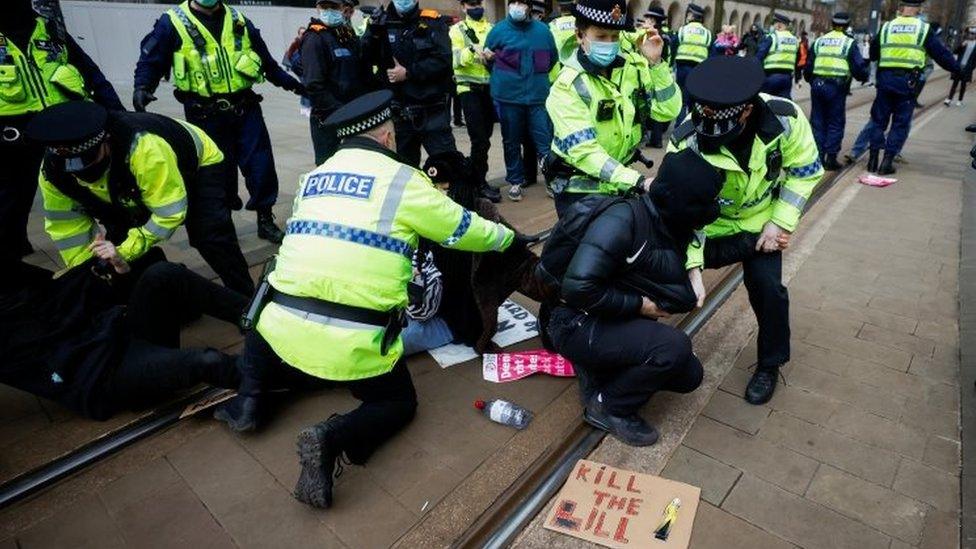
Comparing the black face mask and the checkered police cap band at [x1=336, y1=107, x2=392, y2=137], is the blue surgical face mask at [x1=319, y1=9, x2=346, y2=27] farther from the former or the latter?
the checkered police cap band at [x1=336, y1=107, x2=392, y2=137]

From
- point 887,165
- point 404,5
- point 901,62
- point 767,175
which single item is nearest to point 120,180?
point 404,5

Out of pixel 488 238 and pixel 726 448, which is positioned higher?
pixel 488 238

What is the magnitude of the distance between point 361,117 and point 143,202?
5.16 feet

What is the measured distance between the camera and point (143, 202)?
3.12m

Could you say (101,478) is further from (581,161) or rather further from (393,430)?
(581,161)

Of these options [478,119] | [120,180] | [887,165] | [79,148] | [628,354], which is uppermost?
[79,148]

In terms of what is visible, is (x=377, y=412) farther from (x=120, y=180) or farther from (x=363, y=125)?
(x=120, y=180)

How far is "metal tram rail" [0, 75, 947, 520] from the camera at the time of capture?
221 cm

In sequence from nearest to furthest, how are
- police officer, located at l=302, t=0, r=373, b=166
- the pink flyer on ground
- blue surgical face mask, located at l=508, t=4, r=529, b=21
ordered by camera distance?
the pink flyer on ground < police officer, located at l=302, t=0, r=373, b=166 < blue surgical face mask, located at l=508, t=4, r=529, b=21

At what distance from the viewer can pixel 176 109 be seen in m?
10.4

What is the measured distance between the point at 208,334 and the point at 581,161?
2.58 m

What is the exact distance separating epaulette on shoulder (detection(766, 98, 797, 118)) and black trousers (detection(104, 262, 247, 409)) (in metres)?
2.87

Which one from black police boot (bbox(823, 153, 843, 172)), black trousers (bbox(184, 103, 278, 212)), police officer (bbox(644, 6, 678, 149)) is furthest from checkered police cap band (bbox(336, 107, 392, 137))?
black police boot (bbox(823, 153, 843, 172))

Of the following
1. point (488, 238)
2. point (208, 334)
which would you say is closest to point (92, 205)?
point (208, 334)
